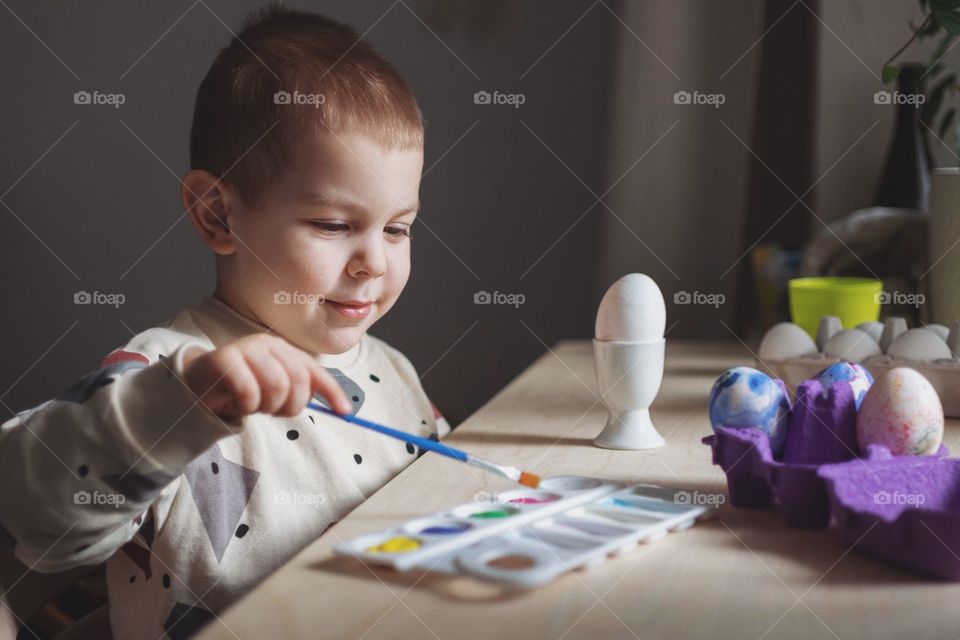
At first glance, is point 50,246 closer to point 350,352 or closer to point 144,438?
point 350,352

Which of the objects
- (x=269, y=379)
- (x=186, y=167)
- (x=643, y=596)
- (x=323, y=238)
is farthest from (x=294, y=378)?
(x=186, y=167)

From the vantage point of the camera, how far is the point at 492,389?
1947 millimetres

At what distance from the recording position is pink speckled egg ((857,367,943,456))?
25.9 inches

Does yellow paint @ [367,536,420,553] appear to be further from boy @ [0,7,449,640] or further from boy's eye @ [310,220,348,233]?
boy's eye @ [310,220,348,233]

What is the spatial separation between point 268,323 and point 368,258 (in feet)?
0.43

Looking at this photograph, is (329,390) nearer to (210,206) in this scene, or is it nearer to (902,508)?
(902,508)

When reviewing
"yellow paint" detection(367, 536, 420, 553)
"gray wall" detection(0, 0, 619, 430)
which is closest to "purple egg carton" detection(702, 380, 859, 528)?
"yellow paint" detection(367, 536, 420, 553)

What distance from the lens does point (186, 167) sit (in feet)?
5.90

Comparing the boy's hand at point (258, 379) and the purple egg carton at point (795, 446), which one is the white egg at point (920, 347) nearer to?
the purple egg carton at point (795, 446)

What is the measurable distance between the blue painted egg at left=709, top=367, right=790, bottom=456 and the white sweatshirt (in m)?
0.34

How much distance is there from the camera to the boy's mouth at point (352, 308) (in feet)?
3.20

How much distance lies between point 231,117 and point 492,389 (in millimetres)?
1054

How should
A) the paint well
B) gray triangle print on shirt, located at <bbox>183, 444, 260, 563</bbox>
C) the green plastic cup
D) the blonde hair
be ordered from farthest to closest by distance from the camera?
the green plastic cup
the blonde hair
gray triangle print on shirt, located at <bbox>183, 444, 260, 563</bbox>
the paint well

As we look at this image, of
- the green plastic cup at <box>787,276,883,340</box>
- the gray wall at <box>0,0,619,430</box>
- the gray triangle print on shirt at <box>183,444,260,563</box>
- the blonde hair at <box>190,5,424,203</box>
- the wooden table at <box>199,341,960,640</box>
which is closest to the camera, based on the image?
the wooden table at <box>199,341,960,640</box>
